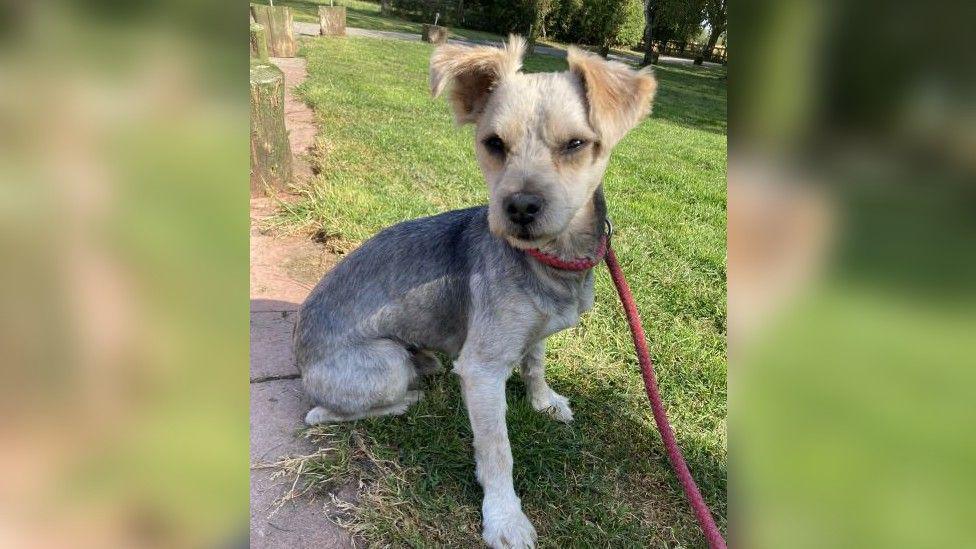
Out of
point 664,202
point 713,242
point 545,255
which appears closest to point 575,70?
point 545,255

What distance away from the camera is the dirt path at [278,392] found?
8.74ft

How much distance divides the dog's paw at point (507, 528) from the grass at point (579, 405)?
0.28 feet

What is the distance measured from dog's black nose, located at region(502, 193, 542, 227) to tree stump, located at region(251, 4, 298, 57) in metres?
14.7

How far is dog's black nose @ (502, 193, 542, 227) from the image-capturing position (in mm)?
2375

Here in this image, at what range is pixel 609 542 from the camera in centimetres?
276

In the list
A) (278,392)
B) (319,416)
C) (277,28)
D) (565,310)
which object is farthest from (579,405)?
(277,28)

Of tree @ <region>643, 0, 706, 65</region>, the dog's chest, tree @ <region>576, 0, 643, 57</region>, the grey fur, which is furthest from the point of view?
tree @ <region>576, 0, 643, 57</region>

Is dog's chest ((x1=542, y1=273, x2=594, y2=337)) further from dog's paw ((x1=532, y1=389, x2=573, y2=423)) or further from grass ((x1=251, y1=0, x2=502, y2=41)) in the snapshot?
grass ((x1=251, y1=0, x2=502, y2=41))

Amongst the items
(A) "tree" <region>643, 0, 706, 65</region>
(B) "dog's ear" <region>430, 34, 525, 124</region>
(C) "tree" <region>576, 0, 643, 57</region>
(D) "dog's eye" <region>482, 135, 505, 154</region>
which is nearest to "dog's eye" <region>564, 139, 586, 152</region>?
(D) "dog's eye" <region>482, 135, 505, 154</region>

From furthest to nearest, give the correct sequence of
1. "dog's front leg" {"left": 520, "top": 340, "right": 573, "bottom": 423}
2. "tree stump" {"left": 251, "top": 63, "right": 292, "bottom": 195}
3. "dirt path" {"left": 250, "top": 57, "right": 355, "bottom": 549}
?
"tree stump" {"left": 251, "top": 63, "right": 292, "bottom": 195} < "dog's front leg" {"left": 520, "top": 340, "right": 573, "bottom": 423} < "dirt path" {"left": 250, "top": 57, "right": 355, "bottom": 549}
